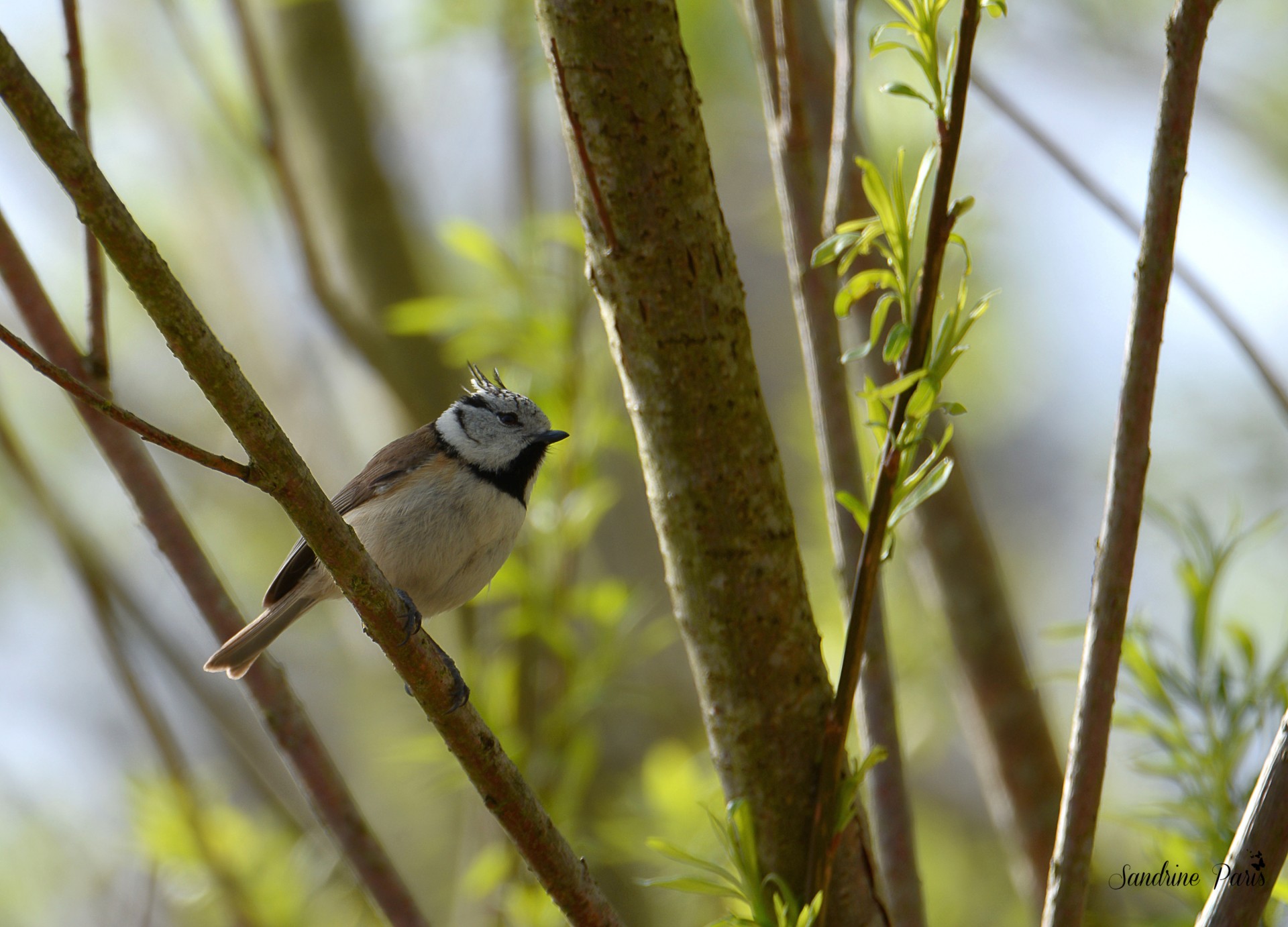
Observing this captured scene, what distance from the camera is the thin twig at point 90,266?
192cm

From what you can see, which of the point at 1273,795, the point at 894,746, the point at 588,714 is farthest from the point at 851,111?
the point at 588,714

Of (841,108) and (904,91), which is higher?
(841,108)

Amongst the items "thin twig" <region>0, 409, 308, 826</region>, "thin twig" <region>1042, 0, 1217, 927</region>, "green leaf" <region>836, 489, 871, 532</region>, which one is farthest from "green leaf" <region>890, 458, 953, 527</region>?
"thin twig" <region>0, 409, 308, 826</region>

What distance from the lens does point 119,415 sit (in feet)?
4.12

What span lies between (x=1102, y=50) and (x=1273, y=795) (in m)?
4.42

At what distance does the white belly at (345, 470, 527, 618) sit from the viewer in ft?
9.43

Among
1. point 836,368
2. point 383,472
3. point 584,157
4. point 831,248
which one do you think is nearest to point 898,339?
point 831,248

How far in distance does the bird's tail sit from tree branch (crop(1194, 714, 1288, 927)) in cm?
202

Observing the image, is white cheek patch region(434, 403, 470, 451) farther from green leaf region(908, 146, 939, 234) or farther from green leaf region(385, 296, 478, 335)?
green leaf region(908, 146, 939, 234)

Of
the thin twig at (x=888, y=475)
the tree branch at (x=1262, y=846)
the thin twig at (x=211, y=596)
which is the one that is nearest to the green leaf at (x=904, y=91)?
the thin twig at (x=888, y=475)

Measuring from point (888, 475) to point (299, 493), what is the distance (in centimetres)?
76

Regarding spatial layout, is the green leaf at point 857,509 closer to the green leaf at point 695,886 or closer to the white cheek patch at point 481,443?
the green leaf at point 695,886

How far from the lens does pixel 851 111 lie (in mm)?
1979

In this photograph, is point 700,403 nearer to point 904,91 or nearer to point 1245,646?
point 904,91
